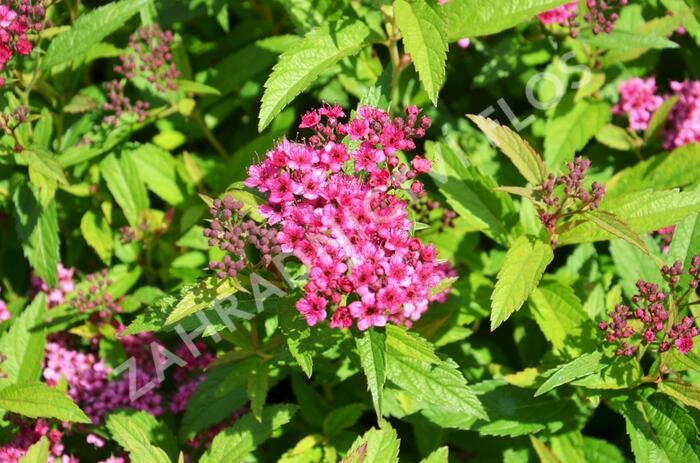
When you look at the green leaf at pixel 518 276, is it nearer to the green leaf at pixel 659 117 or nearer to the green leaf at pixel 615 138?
the green leaf at pixel 615 138

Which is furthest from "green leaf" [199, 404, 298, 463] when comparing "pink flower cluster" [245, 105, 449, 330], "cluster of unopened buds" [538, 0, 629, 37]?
"cluster of unopened buds" [538, 0, 629, 37]

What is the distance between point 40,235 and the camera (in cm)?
380

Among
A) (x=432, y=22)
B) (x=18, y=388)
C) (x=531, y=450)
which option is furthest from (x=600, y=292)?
(x=18, y=388)

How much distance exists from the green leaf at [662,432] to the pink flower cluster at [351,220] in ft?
3.77

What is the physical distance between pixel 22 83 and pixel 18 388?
148 cm

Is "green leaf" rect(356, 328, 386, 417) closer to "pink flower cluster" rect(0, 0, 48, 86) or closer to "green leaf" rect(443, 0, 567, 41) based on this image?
"green leaf" rect(443, 0, 567, 41)

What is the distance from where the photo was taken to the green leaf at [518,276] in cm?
288

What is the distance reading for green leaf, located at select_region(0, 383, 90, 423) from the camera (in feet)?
10.5

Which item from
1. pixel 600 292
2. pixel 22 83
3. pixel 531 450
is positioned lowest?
pixel 531 450

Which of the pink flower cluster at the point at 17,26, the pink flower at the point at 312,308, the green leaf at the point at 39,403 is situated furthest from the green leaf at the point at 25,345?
the pink flower at the point at 312,308

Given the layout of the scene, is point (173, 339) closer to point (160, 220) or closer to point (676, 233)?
point (160, 220)

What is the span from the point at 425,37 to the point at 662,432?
186 cm

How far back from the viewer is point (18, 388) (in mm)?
3324

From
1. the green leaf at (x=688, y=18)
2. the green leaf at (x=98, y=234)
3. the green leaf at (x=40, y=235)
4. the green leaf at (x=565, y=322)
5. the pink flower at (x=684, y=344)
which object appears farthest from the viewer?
the green leaf at (x=688, y=18)
